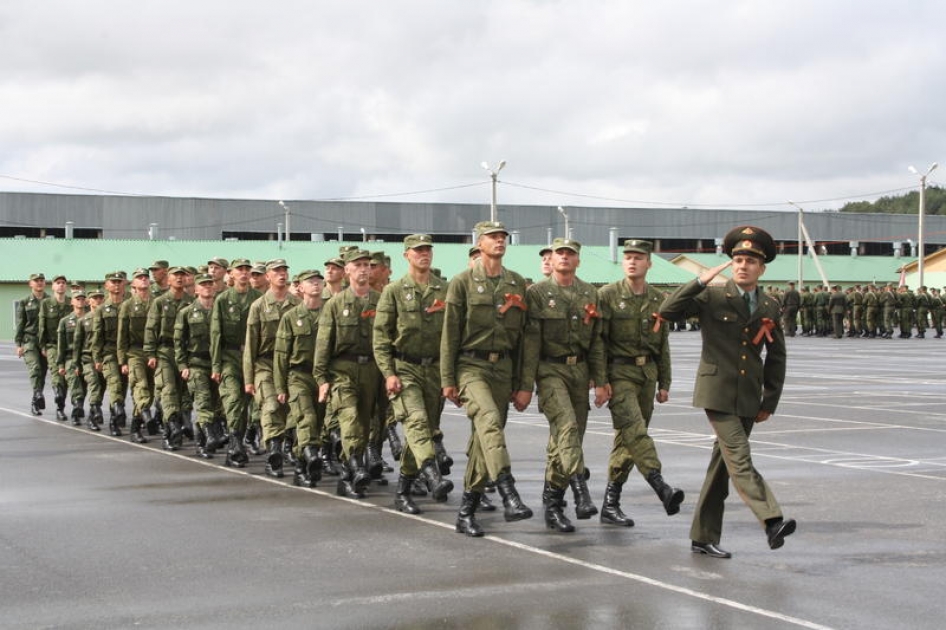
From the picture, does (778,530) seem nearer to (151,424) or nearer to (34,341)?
(151,424)

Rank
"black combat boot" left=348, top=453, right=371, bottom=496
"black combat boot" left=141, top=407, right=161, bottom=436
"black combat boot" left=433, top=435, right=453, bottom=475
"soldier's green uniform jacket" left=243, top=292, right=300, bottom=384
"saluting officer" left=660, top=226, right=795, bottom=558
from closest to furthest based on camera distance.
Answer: "saluting officer" left=660, top=226, right=795, bottom=558 → "black combat boot" left=348, top=453, right=371, bottom=496 → "black combat boot" left=433, top=435, right=453, bottom=475 → "soldier's green uniform jacket" left=243, top=292, right=300, bottom=384 → "black combat boot" left=141, top=407, right=161, bottom=436

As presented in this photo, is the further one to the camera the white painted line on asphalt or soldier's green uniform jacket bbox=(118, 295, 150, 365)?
soldier's green uniform jacket bbox=(118, 295, 150, 365)

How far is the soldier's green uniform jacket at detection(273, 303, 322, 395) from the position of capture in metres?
12.8

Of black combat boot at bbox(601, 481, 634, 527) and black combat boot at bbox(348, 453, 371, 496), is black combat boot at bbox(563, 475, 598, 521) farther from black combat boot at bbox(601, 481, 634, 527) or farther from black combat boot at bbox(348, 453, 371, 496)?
black combat boot at bbox(348, 453, 371, 496)

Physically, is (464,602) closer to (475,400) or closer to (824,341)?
(475,400)

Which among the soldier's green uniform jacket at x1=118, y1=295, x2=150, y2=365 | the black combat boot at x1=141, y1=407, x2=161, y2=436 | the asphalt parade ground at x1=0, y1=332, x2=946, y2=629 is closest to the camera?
the asphalt parade ground at x1=0, y1=332, x2=946, y2=629

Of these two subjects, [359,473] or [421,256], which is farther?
[359,473]

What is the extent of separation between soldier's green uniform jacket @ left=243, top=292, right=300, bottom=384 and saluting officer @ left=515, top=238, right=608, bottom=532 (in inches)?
161

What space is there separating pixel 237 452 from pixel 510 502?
525 centimetres

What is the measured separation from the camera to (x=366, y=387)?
11758mm

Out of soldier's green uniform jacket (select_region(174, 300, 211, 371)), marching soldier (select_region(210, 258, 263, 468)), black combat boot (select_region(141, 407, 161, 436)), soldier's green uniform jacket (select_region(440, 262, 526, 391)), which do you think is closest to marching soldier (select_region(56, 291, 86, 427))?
black combat boot (select_region(141, 407, 161, 436))

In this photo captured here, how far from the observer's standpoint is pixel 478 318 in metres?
9.90

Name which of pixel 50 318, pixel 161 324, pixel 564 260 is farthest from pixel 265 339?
pixel 50 318

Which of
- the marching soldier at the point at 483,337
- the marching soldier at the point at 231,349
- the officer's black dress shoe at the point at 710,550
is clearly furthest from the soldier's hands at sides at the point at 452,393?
the marching soldier at the point at 231,349
